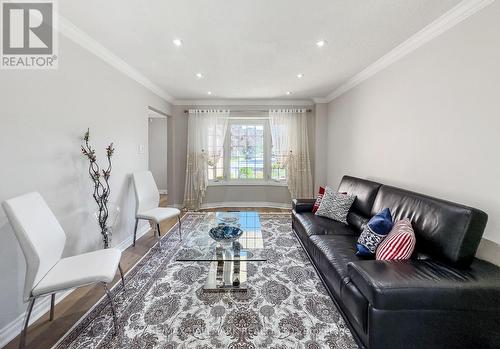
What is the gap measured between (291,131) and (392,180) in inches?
102

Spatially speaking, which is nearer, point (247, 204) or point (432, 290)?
point (432, 290)

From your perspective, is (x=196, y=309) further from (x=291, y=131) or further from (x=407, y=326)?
(x=291, y=131)

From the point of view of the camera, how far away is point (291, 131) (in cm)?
501

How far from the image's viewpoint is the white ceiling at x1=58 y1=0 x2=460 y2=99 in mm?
1838

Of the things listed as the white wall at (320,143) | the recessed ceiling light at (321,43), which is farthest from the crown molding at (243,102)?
the recessed ceiling light at (321,43)

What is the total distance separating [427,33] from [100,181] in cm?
380

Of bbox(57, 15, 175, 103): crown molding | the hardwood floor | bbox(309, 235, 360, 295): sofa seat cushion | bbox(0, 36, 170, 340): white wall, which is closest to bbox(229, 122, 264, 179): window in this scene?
bbox(57, 15, 175, 103): crown molding

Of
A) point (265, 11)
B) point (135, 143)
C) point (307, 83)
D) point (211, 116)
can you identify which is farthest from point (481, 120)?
point (211, 116)

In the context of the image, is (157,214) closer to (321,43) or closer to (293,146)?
(321,43)

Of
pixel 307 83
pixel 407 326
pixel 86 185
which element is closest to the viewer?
pixel 407 326

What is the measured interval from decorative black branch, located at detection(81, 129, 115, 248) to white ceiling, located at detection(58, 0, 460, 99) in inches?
44.5

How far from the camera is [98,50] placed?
2.52m

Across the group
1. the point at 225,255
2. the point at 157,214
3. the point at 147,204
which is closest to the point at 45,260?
the point at 225,255

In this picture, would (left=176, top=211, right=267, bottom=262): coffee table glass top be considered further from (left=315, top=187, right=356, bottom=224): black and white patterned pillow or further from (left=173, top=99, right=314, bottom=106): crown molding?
(left=173, top=99, right=314, bottom=106): crown molding
